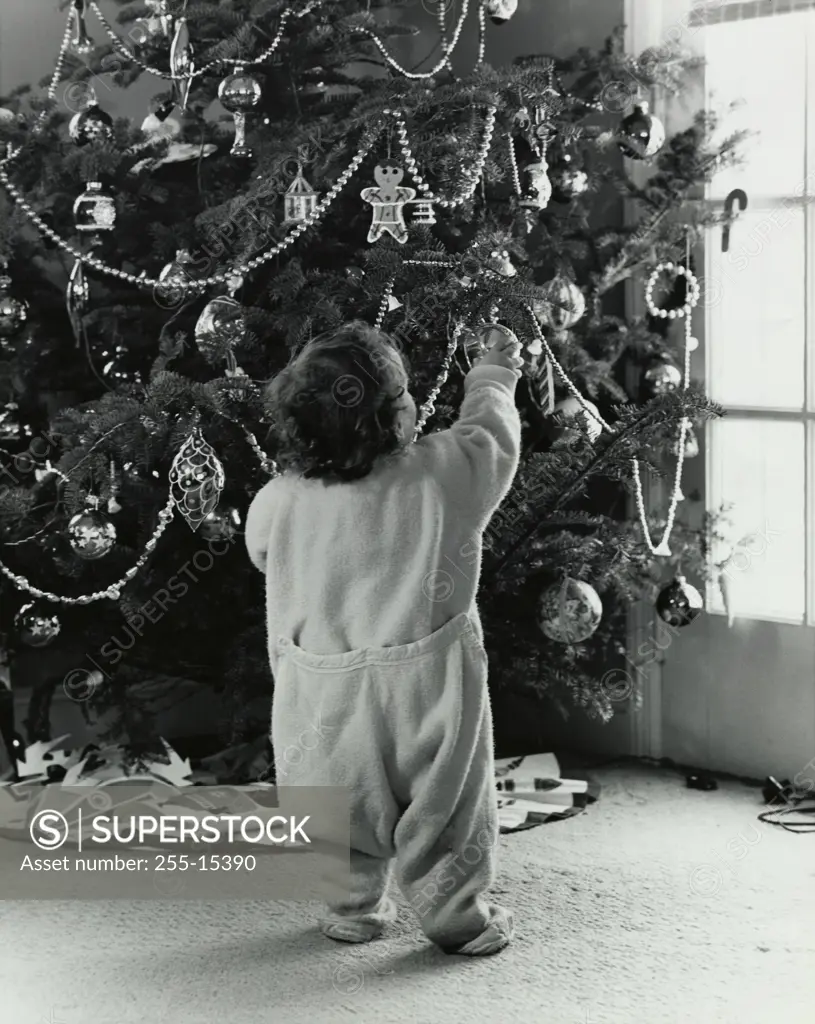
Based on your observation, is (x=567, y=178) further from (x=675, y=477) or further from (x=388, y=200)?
(x=675, y=477)

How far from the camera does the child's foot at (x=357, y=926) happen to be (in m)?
2.23

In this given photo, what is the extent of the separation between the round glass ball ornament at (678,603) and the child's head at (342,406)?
0.92 m

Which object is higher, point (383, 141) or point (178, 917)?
point (383, 141)

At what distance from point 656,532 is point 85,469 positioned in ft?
4.37

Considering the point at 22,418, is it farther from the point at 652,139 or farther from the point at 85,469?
the point at 652,139

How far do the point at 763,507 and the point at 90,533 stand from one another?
1.53m

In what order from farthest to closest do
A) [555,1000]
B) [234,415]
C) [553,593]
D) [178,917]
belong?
[553,593], [234,415], [178,917], [555,1000]

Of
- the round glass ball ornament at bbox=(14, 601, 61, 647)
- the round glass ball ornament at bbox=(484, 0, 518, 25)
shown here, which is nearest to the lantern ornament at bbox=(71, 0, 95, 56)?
the round glass ball ornament at bbox=(484, 0, 518, 25)

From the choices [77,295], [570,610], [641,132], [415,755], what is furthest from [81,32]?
[415,755]

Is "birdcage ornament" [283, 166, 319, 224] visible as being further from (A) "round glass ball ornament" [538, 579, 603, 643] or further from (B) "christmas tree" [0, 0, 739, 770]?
(A) "round glass ball ornament" [538, 579, 603, 643]

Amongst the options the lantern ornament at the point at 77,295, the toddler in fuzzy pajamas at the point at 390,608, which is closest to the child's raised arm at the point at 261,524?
the toddler in fuzzy pajamas at the point at 390,608

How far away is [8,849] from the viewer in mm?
2674

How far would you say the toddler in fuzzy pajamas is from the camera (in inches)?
82.9

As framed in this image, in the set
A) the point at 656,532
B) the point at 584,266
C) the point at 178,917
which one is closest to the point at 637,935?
the point at 178,917
